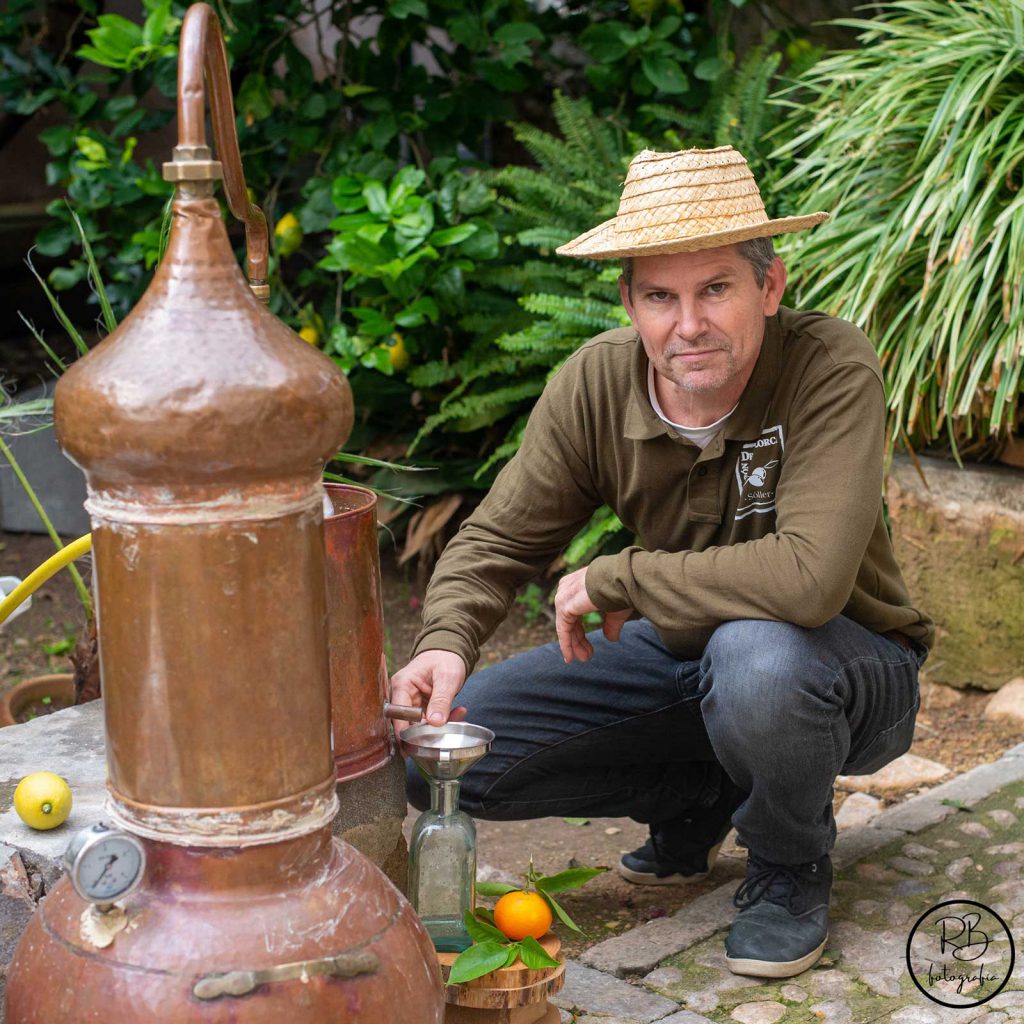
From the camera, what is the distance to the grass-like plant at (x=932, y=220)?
13.1 feet

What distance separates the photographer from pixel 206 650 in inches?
66.9

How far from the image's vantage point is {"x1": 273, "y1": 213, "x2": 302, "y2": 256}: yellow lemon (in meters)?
5.30

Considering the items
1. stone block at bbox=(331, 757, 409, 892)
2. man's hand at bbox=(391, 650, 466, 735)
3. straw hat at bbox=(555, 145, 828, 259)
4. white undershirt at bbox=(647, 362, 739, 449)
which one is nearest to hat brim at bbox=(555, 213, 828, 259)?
straw hat at bbox=(555, 145, 828, 259)

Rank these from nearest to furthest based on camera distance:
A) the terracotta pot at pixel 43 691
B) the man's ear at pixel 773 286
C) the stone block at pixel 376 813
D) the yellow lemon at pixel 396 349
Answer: the stone block at pixel 376 813 < the man's ear at pixel 773 286 < the terracotta pot at pixel 43 691 < the yellow lemon at pixel 396 349

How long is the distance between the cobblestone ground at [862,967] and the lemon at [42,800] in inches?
38.0

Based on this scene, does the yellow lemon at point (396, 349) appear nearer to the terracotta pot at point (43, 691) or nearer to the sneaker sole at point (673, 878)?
the terracotta pot at point (43, 691)

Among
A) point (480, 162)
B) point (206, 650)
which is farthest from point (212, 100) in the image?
point (480, 162)

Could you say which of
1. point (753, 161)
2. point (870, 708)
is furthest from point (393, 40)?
point (870, 708)

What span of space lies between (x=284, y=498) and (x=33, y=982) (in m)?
0.68

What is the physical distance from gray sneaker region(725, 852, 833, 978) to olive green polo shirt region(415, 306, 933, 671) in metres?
0.47

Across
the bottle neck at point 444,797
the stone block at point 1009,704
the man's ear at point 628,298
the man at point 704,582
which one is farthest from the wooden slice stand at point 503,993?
the stone block at point 1009,704

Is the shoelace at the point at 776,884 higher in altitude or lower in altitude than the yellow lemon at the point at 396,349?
lower

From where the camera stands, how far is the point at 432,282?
196 inches

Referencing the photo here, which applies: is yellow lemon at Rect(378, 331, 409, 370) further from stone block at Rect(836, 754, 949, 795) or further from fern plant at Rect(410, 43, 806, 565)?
stone block at Rect(836, 754, 949, 795)
